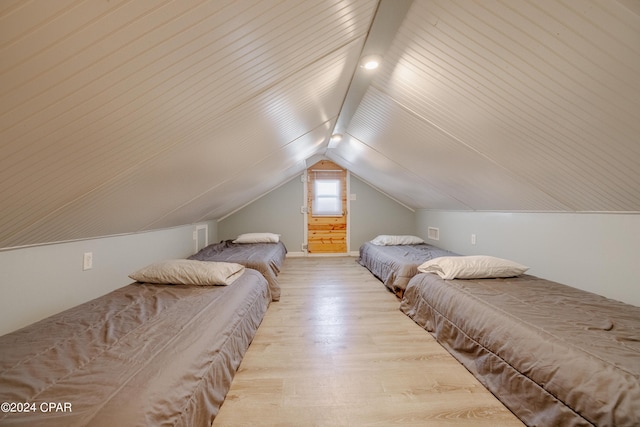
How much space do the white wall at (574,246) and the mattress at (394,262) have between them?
29.5 inches

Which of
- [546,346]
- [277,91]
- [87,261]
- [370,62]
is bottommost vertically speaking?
[546,346]

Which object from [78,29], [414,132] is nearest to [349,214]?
[414,132]

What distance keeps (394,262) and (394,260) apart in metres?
0.06

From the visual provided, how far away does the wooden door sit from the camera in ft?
18.0

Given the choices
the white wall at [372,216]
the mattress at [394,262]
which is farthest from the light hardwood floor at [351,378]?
the white wall at [372,216]

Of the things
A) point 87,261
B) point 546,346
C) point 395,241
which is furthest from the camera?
point 395,241

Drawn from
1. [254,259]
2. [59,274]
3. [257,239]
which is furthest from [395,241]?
[59,274]

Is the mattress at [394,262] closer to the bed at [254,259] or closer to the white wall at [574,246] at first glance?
the white wall at [574,246]

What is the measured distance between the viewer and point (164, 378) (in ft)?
3.02

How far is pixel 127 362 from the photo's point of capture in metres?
1.00

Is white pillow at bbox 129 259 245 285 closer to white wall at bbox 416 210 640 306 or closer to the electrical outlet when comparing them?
the electrical outlet

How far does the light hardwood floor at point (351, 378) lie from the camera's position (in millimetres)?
1210

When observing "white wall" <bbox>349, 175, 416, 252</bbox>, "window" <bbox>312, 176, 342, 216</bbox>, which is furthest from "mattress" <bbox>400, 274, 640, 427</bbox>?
"window" <bbox>312, 176, 342, 216</bbox>

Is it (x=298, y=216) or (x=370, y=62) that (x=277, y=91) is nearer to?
(x=370, y=62)
